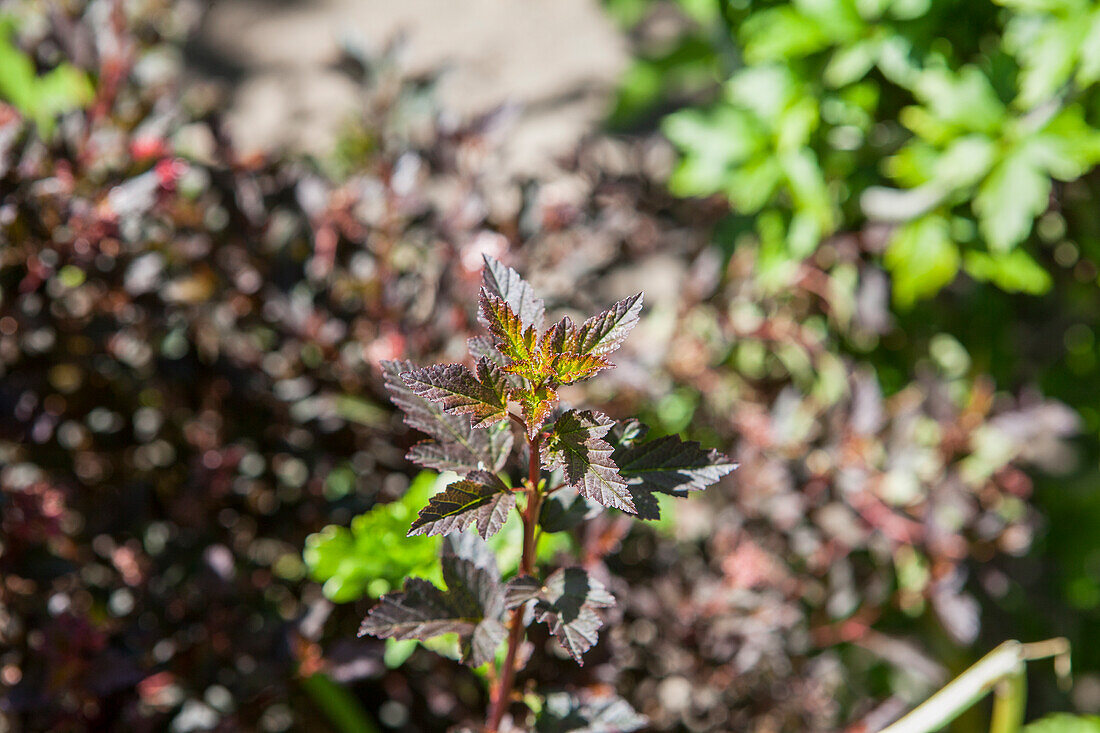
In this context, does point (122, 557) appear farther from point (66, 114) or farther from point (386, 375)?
point (386, 375)

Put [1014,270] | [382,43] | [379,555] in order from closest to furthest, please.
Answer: [379,555], [1014,270], [382,43]

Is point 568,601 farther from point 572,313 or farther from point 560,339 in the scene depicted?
point 572,313

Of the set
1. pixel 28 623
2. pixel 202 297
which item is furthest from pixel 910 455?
pixel 28 623

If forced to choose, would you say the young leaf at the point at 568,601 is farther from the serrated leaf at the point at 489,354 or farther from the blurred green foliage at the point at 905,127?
the blurred green foliage at the point at 905,127

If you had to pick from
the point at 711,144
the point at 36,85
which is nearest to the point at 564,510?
the point at 711,144

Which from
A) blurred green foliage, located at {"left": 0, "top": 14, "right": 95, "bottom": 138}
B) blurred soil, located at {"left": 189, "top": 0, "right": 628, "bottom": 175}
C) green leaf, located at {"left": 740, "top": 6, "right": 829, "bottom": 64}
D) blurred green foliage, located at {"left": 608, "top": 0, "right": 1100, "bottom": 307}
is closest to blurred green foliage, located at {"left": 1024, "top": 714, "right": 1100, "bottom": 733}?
blurred green foliage, located at {"left": 608, "top": 0, "right": 1100, "bottom": 307}

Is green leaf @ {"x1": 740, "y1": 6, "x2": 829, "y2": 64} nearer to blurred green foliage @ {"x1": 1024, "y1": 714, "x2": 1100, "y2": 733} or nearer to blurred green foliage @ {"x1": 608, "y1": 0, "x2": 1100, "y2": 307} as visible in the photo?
blurred green foliage @ {"x1": 608, "y1": 0, "x2": 1100, "y2": 307}

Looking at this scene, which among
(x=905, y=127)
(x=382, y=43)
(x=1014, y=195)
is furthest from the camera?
(x=382, y=43)
